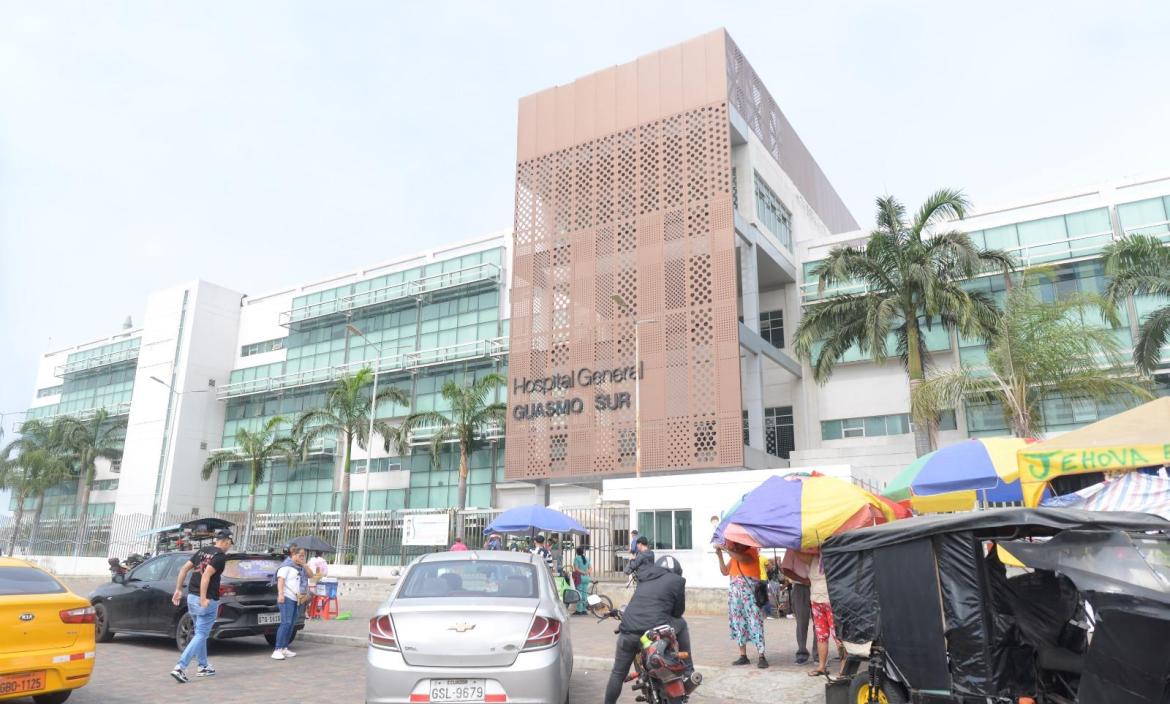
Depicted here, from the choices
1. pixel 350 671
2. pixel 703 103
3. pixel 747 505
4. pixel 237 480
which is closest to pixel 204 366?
pixel 237 480

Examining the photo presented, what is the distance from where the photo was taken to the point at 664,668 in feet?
21.9

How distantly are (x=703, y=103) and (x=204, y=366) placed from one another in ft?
124

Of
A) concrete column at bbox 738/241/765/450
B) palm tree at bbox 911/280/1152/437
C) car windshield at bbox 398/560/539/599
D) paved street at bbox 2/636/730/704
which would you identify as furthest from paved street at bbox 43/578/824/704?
concrete column at bbox 738/241/765/450

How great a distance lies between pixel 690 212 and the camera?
32125 millimetres

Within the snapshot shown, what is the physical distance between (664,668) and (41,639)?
5592 millimetres

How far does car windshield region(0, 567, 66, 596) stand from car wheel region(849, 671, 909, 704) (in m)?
7.51

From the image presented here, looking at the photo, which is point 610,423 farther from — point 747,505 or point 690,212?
point 747,505

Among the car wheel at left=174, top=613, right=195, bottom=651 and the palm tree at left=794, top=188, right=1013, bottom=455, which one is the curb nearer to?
the car wheel at left=174, top=613, right=195, bottom=651

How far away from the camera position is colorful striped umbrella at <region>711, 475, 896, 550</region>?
8977 mm

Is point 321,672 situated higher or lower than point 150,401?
lower

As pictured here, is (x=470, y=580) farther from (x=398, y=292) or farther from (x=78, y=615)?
(x=398, y=292)

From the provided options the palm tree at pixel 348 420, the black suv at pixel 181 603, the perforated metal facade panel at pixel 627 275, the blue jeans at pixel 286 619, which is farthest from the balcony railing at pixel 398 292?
the blue jeans at pixel 286 619

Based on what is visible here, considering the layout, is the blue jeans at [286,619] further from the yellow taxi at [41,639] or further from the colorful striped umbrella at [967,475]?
the colorful striped umbrella at [967,475]

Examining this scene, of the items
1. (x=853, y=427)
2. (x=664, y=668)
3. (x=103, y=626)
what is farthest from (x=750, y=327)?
(x=664, y=668)
